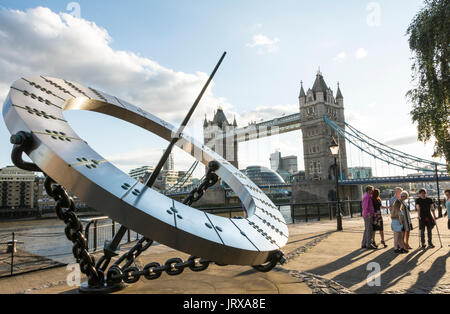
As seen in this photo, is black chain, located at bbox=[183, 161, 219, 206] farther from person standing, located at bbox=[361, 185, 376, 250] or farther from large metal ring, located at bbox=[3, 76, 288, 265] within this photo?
person standing, located at bbox=[361, 185, 376, 250]

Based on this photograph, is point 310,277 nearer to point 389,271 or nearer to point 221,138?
point 389,271

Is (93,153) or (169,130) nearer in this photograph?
(93,153)

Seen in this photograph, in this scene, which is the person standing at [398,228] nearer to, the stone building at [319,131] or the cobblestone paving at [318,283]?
the cobblestone paving at [318,283]

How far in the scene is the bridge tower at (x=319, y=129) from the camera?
4188cm

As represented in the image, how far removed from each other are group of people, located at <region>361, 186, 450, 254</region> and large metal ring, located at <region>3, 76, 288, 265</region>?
371cm

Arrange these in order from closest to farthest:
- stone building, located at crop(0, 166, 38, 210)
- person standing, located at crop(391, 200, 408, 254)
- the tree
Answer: person standing, located at crop(391, 200, 408, 254) < the tree < stone building, located at crop(0, 166, 38, 210)

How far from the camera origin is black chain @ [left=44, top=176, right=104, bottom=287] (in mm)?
2416

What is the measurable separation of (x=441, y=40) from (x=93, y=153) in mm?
8763

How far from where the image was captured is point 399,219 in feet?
17.9

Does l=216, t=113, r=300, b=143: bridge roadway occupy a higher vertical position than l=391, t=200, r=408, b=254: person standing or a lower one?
Answer: higher

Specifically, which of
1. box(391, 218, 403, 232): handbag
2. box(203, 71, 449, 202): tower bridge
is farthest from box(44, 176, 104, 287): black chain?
box(203, 71, 449, 202): tower bridge
